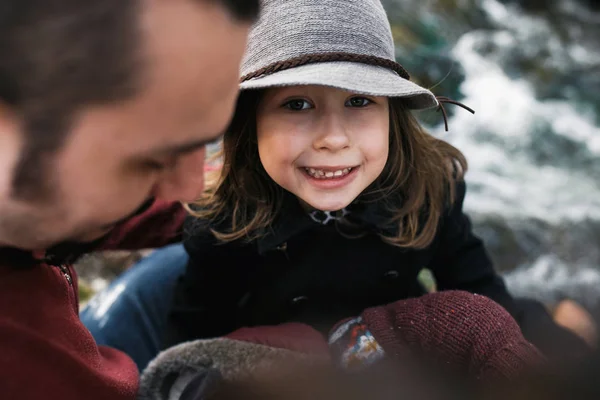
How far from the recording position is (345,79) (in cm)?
88

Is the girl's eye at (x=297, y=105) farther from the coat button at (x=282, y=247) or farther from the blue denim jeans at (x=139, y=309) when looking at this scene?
the blue denim jeans at (x=139, y=309)

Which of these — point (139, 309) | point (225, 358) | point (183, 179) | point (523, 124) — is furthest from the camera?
point (523, 124)

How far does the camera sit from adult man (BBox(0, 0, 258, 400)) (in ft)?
1.59

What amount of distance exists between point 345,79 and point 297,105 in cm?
14

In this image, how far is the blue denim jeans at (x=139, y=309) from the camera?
149cm

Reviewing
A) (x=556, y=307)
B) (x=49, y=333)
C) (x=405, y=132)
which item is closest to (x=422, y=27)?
Result: (x=556, y=307)

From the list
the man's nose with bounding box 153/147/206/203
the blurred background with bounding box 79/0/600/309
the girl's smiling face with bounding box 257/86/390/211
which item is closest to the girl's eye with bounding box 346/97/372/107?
the girl's smiling face with bounding box 257/86/390/211

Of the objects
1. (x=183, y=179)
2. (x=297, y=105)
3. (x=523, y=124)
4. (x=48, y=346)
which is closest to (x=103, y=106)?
(x=183, y=179)

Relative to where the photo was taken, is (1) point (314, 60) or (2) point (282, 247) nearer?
(1) point (314, 60)

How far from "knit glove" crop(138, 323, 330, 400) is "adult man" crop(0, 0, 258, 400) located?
280 mm

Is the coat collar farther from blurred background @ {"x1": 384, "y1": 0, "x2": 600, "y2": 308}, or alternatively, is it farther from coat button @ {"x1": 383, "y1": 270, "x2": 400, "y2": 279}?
blurred background @ {"x1": 384, "y1": 0, "x2": 600, "y2": 308}

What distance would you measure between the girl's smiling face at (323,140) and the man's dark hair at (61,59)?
49cm

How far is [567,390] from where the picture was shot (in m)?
0.49

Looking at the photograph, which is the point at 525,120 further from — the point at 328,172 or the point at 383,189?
the point at 328,172
